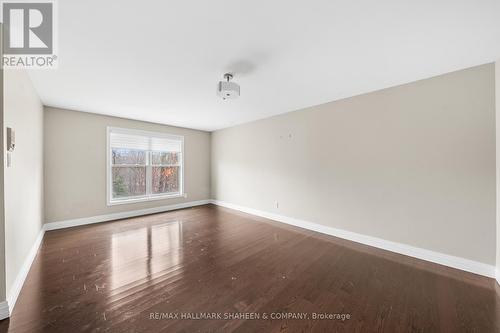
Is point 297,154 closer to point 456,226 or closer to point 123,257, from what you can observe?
point 456,226

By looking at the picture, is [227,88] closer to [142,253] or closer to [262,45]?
[262,45]

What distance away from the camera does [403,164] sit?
105 inches

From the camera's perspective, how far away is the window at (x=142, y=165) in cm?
432

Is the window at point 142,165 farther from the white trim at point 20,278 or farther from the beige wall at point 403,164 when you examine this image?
the beige wall at point 403,164

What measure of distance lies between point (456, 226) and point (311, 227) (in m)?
1.94

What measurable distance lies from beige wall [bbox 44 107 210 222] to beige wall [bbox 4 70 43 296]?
1156mm

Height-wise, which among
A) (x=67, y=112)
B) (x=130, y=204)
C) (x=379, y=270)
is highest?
(x=67, y=112)

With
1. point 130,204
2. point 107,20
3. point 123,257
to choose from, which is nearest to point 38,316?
point 123,257

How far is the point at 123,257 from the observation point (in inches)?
100

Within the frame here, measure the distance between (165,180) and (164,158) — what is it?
23.9 inches

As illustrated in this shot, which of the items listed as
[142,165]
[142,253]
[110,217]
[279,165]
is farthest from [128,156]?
[279,165]

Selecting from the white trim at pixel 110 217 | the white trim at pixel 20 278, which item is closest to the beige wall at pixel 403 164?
the white trim at pixel 110 217

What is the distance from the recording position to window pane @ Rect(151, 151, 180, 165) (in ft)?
16.3

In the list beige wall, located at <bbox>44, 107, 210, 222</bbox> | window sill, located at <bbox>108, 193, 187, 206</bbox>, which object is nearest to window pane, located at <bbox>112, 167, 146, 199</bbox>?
window sill, located at <bbox>108, 193, 187, 206</bbox>
